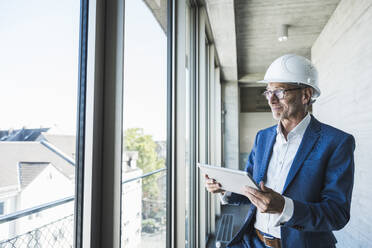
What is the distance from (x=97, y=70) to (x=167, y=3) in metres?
1.21

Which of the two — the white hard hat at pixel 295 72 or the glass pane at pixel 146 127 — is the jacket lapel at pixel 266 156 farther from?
the glass pane at pixel 146 127

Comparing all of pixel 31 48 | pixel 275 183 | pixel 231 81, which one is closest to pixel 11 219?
pixel 31 48

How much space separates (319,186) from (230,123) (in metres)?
5.38

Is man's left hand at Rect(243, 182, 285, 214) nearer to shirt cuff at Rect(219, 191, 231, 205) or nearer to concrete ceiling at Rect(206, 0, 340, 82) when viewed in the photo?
shirt cuff at Rect(219, 191, 231, 205)

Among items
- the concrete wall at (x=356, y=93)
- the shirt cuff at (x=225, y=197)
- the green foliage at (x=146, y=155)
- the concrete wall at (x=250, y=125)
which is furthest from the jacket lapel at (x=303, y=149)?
the concrete wall at (x=250, y=125)

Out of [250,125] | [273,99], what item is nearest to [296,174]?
[273,99]

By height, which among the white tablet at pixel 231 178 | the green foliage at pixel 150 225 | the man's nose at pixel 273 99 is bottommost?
the green foliage at pixel 150 225

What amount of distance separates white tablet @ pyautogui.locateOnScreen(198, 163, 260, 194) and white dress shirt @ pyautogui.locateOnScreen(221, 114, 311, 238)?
0.89 ft

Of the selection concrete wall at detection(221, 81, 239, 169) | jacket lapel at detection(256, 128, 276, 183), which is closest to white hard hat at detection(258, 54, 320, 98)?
jacket lapel at detection(256, 128, 276, 183)

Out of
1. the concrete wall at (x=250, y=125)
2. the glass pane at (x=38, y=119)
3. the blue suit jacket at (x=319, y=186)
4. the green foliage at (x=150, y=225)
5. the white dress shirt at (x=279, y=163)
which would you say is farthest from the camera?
the concrete wall at (x=250, y=125)

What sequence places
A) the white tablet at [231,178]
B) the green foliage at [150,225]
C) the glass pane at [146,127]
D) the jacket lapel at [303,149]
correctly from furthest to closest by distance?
the green foliage at [150,225] < the glass pane at [146,127] < the jacket lapel at [303,149] < the white tablet at [231,178]

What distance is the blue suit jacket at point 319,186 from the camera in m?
1.04

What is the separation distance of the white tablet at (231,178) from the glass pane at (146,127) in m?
0.51

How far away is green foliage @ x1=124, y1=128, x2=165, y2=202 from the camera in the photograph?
4.78 feet
